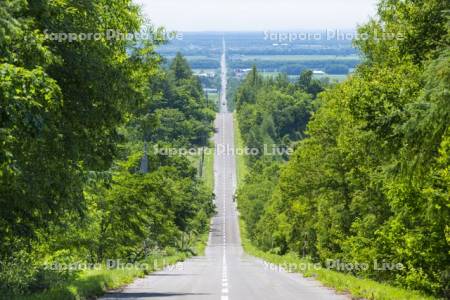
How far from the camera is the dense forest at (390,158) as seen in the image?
1406 cm

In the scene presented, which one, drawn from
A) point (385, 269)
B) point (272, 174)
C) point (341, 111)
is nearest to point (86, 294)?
point (385, 269)

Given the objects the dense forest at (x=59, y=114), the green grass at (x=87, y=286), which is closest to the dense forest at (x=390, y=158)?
the dense forest at (x=59, y=114)

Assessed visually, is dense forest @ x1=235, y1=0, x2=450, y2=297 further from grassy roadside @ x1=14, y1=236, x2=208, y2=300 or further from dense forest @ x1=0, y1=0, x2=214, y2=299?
grassy roadside @ x1=14, y1=236, x2=208, y2=300

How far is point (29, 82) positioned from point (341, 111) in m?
26.8

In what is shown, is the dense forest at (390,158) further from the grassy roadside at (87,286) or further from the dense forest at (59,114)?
the grassy roadside at (87,286)

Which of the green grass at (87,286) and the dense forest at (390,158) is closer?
the dense forest at (390,158)

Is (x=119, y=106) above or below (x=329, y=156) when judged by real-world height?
above

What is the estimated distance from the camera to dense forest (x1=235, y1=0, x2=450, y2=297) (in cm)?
1406

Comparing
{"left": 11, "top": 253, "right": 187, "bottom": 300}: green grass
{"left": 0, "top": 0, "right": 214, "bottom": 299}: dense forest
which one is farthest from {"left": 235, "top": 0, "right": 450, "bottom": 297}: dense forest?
{"left": 11, "top": 253, "right": 187, "bottom": 300}: green grass

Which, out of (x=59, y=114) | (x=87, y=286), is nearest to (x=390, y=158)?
(x=87, y=286)

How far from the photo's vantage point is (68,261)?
24766mm

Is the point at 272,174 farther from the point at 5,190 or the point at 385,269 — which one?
the point at 5,190

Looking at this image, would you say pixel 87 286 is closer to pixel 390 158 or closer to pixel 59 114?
pixel 59 114

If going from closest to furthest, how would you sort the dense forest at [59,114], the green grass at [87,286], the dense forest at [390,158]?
the dense forest at [59,114] < the dense forest at [390,158] < the green grass at [87,286]
